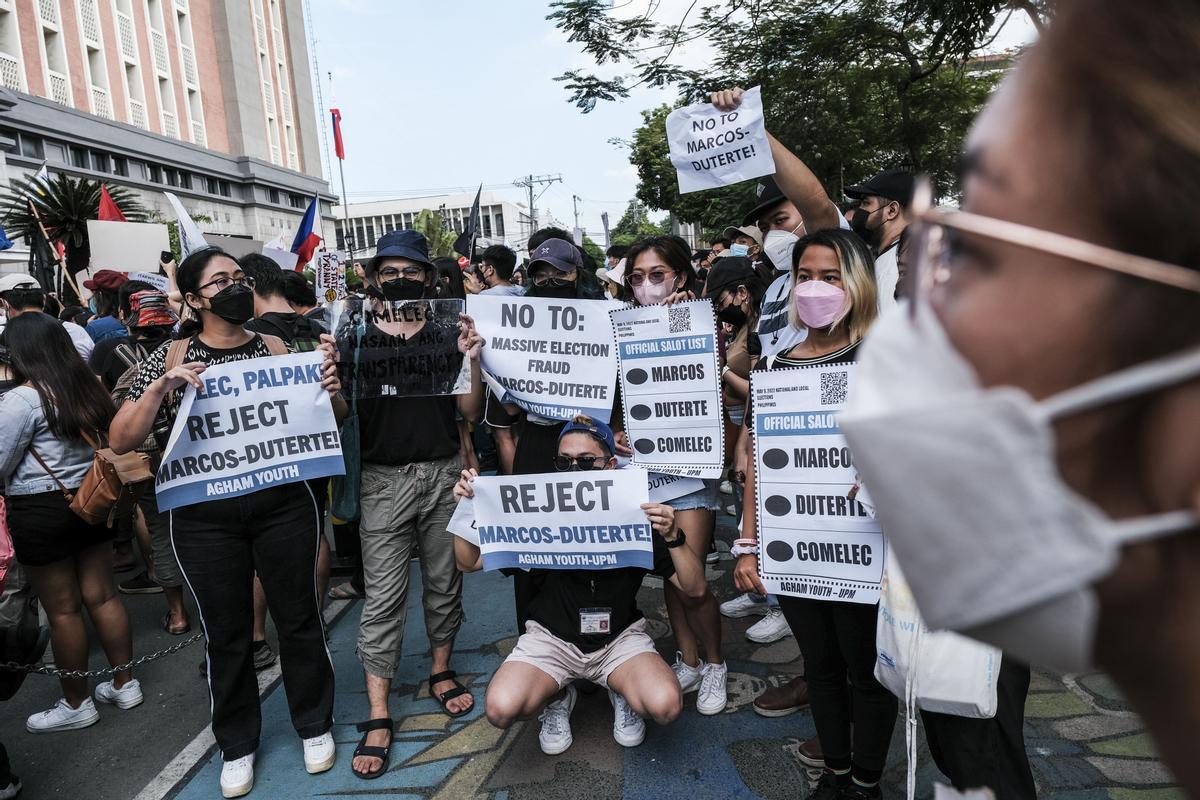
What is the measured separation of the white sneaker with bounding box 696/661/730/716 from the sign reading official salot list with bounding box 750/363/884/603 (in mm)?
1173

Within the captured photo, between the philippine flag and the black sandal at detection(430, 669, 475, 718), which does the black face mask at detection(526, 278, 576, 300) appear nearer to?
the black sandal at detection(430, 669, 475, 718)

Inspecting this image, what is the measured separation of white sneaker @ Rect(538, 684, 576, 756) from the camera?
3662 mm

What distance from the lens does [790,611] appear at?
10.3 feet

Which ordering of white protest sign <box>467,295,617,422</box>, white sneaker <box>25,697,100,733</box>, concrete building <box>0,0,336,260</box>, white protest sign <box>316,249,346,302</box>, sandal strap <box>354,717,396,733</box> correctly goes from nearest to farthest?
sandal strap <box>354,717,396,733</box>
white protest sign <box>467,295,617,422</box>
white sneaker <box>25,697,100,733</box>
white protest sign <box>316,249,346,302</box>
concrete building <box>0,0,336,260</box>

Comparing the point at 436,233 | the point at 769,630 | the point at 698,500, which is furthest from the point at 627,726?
the point at 436,233

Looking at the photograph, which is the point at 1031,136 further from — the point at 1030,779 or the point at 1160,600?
the point at 1030,779

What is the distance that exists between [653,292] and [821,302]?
4.20 ft

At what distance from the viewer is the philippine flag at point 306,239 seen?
846cm

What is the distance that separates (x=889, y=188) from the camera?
169 inches

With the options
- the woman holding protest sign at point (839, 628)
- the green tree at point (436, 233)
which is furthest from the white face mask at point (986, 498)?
the green tree at point (436, 233)

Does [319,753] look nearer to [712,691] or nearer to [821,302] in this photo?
[712,691]

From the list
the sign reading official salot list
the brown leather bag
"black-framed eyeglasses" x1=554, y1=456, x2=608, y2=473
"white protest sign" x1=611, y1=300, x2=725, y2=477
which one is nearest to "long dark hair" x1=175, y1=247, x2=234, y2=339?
the brown leather bag

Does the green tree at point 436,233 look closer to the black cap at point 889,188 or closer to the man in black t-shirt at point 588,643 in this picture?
the black cap at point 889,188

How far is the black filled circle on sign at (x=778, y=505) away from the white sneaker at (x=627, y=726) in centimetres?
127
